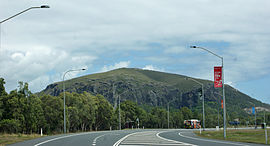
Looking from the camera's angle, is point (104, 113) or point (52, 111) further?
point (104, 113)

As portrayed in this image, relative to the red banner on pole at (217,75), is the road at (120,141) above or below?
below

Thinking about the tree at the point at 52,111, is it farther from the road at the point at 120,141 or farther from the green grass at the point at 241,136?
the road at the point at 120,141

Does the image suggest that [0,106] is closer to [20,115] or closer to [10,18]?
[20,115]

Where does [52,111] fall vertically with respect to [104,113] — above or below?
above

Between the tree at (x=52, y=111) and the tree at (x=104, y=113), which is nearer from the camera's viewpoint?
the tree at (x=52, y=111)

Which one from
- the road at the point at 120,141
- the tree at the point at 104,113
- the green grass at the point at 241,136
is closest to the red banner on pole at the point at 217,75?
the green grass at the point at 241,136

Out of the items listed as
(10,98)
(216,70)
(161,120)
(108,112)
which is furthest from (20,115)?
(161,120)

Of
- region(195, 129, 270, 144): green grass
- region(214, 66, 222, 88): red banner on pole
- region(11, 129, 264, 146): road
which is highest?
region(214, 66, 222, 88): red banner on pole

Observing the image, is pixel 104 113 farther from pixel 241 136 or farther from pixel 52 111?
pixel 241 136

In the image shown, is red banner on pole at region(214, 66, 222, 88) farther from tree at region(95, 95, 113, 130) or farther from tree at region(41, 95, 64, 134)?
tree at region(95, 95, 113, 130)

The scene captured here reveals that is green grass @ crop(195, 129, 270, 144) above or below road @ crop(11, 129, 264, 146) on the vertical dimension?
below

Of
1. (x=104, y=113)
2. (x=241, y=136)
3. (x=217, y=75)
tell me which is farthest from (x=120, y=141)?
(x=104, y=113)

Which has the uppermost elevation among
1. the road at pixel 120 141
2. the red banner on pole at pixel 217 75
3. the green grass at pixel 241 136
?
the red banner on pole at pixel 217 75

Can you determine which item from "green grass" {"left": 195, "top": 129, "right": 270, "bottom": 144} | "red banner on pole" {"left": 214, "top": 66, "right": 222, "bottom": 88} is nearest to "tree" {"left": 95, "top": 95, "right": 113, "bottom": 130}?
"green grass" {"left": 195, "top": 129, "right": 270, "bottom": 144}
